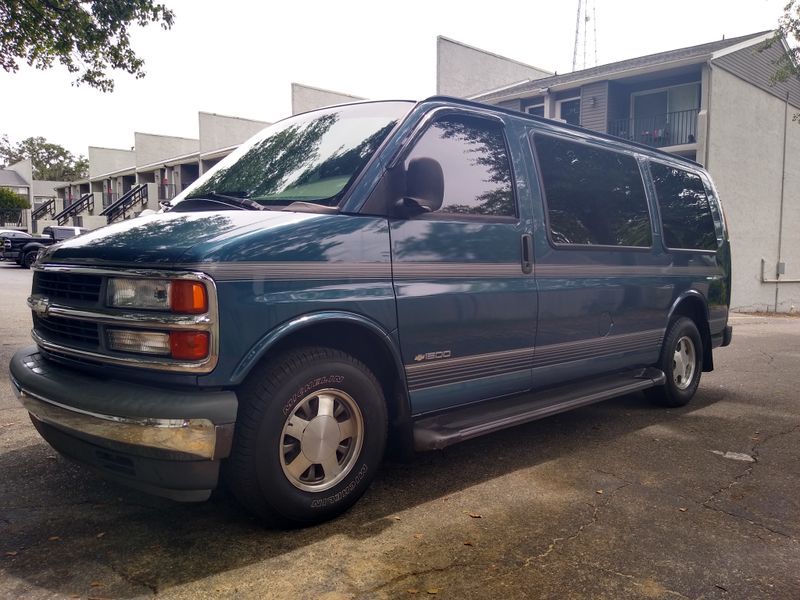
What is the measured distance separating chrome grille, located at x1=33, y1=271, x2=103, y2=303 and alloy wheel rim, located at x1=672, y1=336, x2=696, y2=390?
188 inches

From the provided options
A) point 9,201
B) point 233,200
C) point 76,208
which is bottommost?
point 233,200

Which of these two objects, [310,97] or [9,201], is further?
[9,201]

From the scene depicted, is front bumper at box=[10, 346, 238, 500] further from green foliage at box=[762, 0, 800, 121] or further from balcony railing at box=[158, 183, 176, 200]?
balcony railing at box=[158, 183, 176, 200]

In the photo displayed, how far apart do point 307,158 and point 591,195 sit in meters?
2.17

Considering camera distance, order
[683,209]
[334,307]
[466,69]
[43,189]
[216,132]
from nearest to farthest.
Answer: [334,307]
[683,209]
[466,69]
[216,132]
[43,189]

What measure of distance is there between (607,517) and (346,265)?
1.88 m

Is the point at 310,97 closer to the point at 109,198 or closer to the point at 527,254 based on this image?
the point at 109,198

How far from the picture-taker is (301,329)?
3139mm

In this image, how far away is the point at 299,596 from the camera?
264 centimetres

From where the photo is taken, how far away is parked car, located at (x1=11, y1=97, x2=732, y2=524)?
2885 millimetres

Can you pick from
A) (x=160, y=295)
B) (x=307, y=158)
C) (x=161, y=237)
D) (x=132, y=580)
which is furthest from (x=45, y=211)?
(x=132, y=580)

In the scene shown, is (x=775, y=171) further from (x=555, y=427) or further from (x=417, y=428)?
(x=417, y=428)

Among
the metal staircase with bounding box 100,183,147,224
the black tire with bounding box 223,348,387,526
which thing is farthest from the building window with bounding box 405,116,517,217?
the metal staircase with bounding box 100,183,147,224

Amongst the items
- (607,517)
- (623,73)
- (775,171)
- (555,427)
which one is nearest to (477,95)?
(623,73)
